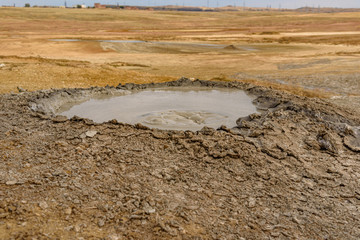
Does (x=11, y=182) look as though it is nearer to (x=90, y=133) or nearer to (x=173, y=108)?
(x=90, y=133)

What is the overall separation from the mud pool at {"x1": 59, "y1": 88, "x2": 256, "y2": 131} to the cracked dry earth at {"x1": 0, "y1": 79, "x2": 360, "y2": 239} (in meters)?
1.41

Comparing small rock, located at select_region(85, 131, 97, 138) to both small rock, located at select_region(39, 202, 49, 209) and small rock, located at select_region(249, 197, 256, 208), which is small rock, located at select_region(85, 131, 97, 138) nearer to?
small rock, located at select_region(39, 202, 49, 209)

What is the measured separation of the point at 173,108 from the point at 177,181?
15.8ft

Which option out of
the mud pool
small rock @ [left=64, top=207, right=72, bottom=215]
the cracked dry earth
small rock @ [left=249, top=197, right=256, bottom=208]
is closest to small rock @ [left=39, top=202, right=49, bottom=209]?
the cracked dry earth

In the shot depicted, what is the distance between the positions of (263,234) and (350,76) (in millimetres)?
13630

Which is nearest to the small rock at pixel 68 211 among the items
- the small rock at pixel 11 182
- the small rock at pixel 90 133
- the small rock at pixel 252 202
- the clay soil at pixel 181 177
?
the clay soil at pixel 181 177

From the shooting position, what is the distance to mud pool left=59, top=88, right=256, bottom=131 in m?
9.00

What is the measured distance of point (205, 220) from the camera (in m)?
4.89

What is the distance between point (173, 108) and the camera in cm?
1039

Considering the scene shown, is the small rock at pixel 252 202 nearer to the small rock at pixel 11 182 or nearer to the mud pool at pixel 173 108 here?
the mud pool at pixel 173 108

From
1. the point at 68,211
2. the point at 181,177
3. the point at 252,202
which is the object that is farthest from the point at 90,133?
the point at 252,202

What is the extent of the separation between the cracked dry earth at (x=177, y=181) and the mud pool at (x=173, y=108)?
141 cm

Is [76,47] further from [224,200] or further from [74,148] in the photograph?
[224,200]

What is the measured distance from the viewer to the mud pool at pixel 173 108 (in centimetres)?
900
